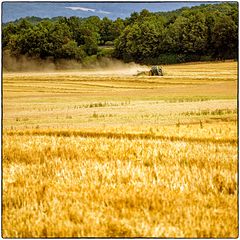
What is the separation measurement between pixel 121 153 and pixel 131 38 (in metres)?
0.79

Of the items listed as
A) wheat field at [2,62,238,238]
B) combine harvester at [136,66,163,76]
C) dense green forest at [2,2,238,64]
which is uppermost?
dense green forest at [2,2,238,64]

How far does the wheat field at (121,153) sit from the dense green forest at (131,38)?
107 millimetres

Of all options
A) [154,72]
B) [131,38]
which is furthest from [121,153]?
[131,38]

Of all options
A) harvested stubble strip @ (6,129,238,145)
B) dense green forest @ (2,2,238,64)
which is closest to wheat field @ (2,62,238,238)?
harvested stubble strip @ (6,129,238,145)

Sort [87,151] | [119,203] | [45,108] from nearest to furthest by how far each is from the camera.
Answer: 1. [119,203]
2. [87,151]
3. [45,108]

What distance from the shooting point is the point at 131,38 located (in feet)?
11.2

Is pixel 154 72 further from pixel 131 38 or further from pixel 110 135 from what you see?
pixel 110 135

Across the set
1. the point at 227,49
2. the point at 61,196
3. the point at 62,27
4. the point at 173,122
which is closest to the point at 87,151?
the point at 61,196

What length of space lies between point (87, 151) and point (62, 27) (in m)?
0.84

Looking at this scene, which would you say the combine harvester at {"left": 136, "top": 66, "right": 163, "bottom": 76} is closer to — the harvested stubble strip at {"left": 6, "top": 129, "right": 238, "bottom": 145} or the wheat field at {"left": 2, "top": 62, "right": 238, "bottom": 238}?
the wheat field at {"left": 2, "top": 62, "right": 238, "bottom": 238}

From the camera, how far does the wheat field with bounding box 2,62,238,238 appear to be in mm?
2775

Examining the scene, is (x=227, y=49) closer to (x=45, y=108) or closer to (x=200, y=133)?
(x=200, y=133)

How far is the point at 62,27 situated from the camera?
339 centimetres

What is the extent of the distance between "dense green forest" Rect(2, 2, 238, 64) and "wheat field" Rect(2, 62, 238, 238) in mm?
107
